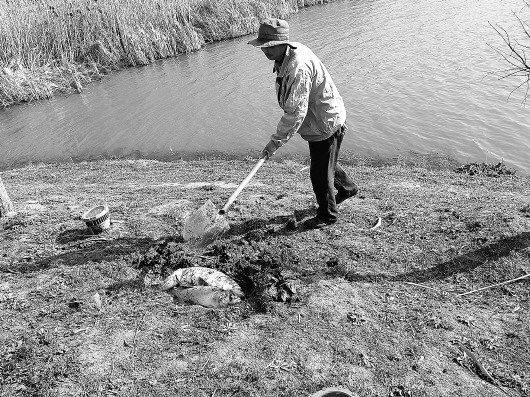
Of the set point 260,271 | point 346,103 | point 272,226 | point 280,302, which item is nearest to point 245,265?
point 260,271

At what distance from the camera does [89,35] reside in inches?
529

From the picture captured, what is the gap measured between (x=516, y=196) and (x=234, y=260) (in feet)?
12.9

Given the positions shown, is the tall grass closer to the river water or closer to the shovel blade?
the river water

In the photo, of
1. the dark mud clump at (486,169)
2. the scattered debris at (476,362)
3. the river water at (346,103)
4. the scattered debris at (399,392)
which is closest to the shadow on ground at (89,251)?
the scattered debris at (399,392)

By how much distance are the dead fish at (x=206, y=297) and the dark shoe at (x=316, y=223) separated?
1343 mm

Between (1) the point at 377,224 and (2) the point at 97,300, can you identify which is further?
(1) the point at 377,224

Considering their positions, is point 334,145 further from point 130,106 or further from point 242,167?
point 130,106

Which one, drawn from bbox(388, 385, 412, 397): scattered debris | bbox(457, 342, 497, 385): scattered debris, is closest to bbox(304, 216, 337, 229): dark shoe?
bbox(457, 342, 497, 385): scattered debris

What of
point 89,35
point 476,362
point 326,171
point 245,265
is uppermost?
point 89,35

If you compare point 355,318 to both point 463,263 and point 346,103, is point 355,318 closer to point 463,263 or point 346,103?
point 463,263

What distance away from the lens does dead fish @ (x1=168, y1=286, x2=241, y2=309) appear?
11.4 feet

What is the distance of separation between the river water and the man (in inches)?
163

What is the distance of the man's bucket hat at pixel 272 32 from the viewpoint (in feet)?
11.5

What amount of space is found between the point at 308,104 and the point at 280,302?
69.9 inches
